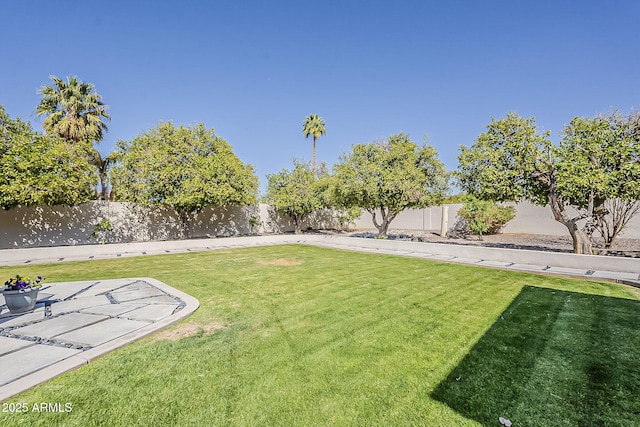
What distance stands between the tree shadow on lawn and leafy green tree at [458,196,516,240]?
11717mm

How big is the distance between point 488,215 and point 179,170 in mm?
17012

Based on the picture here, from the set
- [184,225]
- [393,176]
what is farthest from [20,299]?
[184,225]

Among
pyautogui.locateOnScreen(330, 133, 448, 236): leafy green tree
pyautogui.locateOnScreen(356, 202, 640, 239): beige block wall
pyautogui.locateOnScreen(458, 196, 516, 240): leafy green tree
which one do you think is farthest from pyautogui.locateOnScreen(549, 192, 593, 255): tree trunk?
pyautogui.locateOnScreen(356, 202, 640, 239): beige block wall

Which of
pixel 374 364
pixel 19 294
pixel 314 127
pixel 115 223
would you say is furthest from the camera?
pixel 314 127

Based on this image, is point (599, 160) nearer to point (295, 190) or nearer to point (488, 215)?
point (488, 215)

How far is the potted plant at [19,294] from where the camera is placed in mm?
4496

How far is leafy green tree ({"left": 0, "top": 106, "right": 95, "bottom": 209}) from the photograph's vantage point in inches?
399

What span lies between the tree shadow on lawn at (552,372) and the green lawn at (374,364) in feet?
0.05

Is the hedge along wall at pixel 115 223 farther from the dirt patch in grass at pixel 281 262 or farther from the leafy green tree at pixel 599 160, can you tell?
the leafy green tree at pixel 599 160

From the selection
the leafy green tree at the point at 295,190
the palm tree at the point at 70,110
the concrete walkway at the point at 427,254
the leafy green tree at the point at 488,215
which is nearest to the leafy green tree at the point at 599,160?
the concrete walkway at the point at 427,254

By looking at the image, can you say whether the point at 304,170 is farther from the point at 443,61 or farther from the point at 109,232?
the point at 109,232

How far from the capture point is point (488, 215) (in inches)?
648

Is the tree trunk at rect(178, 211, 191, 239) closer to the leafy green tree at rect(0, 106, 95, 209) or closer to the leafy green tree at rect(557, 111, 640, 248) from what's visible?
the leafy green tree at rect(0, 106, 95, 209)

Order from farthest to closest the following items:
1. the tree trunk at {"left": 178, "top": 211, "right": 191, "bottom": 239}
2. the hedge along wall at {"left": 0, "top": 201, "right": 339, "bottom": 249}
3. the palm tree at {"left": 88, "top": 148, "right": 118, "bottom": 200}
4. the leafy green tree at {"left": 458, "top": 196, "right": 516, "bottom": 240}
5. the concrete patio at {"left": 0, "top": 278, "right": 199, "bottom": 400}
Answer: the tree trunk at {"left": 178, "top": 211, "right": 191, "bottom": 239}
the palm tree at {"left": 88, "top": 148, "right": 118, "bottom": 200}
the leafy green tree at {"left": 458, "top": 196, "right": 516, "bottom": 240}
the hedge along wall at {"left": 0, "top": 201, "right": 339, "bottom": 249}
the concrete patio at {"left": 0, "top": 278, "right": 199, "bottom": 400}
